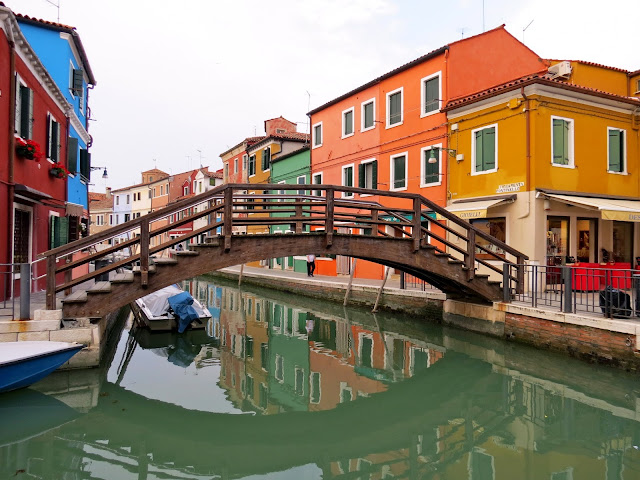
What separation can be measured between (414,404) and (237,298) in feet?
46.2

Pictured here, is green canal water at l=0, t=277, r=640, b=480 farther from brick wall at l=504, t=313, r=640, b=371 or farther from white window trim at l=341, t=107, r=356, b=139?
white window trim at l=341, t=107, r=356, b=139

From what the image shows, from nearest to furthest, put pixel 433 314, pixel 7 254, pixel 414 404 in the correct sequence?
pixel 414 404 < pixel 7 254 < pixel 433 314

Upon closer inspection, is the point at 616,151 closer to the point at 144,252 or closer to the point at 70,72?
the point at 144,252

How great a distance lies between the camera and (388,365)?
10.1 m

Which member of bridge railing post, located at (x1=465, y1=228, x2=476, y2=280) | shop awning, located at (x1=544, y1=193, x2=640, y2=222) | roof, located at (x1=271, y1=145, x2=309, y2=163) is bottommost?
bridge railing post, located at (x1=465, y1=228, x2=476, y2=280)

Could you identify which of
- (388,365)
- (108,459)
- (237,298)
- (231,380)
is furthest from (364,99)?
(108,459)

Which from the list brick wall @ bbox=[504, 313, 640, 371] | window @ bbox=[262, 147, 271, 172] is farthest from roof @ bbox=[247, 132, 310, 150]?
brick wall @ bbox=[504, 313, 640, 371]

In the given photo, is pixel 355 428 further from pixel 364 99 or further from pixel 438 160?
pixel 364 99

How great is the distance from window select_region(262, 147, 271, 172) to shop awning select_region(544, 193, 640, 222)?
20101mm

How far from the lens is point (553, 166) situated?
1405cm

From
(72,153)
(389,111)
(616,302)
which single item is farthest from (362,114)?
(616,302)

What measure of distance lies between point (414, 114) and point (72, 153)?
11884 mm

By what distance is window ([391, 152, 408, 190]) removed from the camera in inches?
758

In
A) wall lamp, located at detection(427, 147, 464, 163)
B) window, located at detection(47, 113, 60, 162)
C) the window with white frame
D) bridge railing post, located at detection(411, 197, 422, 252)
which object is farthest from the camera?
the window with white frame
